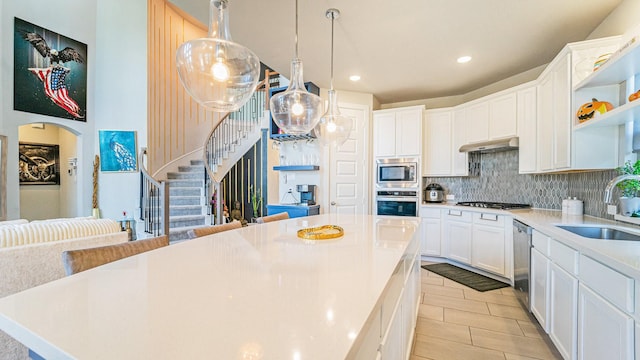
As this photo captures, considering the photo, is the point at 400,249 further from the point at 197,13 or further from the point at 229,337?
the point at 197,13

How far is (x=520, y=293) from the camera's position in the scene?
2.63 meters

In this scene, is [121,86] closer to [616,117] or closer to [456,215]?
[456,215]

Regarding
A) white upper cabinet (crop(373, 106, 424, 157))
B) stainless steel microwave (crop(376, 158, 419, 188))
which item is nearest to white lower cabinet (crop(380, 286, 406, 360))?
stainless steel microwave (crop(376, 158, 419, 188))

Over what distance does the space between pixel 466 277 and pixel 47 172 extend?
329 inches

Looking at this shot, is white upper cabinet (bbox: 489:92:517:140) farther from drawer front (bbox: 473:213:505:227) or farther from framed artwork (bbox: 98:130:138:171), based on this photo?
framed artwork (bbox: 98:130:138:171)

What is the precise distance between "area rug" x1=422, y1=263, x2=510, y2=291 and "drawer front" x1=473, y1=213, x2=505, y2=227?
2.28ft

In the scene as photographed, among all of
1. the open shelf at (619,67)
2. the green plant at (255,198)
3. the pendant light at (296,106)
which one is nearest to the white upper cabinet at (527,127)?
the open shelf at (619,67)

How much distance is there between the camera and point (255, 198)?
5816 millimetres

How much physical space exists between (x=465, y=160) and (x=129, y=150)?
6050 mm

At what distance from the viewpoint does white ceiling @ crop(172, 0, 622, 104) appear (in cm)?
231

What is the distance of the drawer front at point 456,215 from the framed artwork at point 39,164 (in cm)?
801

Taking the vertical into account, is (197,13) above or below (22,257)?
above

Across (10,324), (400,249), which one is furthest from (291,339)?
(400,249)

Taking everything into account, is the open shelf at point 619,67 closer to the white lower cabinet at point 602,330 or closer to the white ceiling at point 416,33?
the white ceiling at point 416,33
